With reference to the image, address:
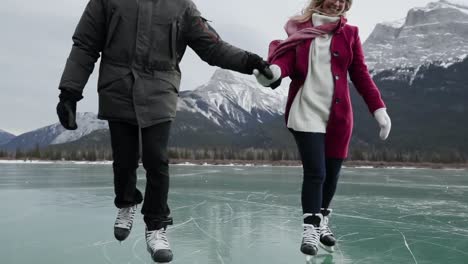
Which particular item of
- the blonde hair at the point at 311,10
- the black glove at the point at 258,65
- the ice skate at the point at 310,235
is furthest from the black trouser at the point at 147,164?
the blonde hair at the point at 311,10

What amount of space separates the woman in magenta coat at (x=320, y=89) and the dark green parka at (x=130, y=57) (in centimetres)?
A: 76

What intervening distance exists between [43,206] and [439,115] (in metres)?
136

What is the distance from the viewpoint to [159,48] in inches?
103

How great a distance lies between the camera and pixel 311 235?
2703mm

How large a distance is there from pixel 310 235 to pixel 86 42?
1820mm

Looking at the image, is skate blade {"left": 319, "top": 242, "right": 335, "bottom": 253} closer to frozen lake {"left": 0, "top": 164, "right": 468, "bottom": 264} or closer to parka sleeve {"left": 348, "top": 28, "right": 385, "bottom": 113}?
frozen lake {"left": 0, "top": 164, "right": 468, "bottom": 264}

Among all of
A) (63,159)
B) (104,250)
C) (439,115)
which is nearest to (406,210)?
(104,250)

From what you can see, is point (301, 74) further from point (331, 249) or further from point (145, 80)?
point (331, 249)

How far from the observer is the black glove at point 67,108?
2.46 metres

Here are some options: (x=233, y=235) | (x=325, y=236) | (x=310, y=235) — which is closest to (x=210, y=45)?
(x=310, y=235)

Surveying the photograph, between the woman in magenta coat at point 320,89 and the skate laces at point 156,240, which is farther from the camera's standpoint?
the woman in magenta coat at point 320,89

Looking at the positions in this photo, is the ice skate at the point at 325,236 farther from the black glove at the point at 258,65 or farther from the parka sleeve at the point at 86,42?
the parka sleeve at the point at 86,42

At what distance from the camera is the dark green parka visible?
2.52 m

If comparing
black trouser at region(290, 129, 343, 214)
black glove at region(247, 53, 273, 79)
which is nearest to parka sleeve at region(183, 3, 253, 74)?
black glove at region(247, 53, 273, 79)
